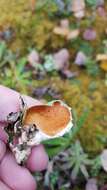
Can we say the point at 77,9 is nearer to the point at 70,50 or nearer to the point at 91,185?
the point at 70,50

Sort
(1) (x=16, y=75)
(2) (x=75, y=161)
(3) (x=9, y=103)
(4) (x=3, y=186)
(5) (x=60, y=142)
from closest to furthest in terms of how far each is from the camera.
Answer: (4) (x=3, y=186), (3) (x=9, y=103), (5) (x=60, y=142), (2) (x=75, y=161), (1) (x=16, y=75)

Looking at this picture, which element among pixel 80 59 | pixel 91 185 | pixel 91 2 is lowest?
pixel 91 185

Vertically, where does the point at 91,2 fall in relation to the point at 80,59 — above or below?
above

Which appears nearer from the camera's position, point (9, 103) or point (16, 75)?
point (9, 103)

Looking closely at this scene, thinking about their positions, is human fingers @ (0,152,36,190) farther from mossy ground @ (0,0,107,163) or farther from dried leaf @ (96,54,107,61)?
dried leaf @ (96,54,107,61)

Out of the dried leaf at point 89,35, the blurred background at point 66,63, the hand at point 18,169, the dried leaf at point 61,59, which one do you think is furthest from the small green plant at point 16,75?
the hand at point 18,169

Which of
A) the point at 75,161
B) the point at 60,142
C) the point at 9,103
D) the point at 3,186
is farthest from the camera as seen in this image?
the point at 75,161

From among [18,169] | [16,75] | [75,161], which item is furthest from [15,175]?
[16,75]

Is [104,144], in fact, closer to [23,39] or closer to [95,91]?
[95,91]

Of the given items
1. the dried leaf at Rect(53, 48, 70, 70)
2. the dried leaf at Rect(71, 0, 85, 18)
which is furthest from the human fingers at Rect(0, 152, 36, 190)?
the dried leaf at Rect(71, 0, 85, 18)
